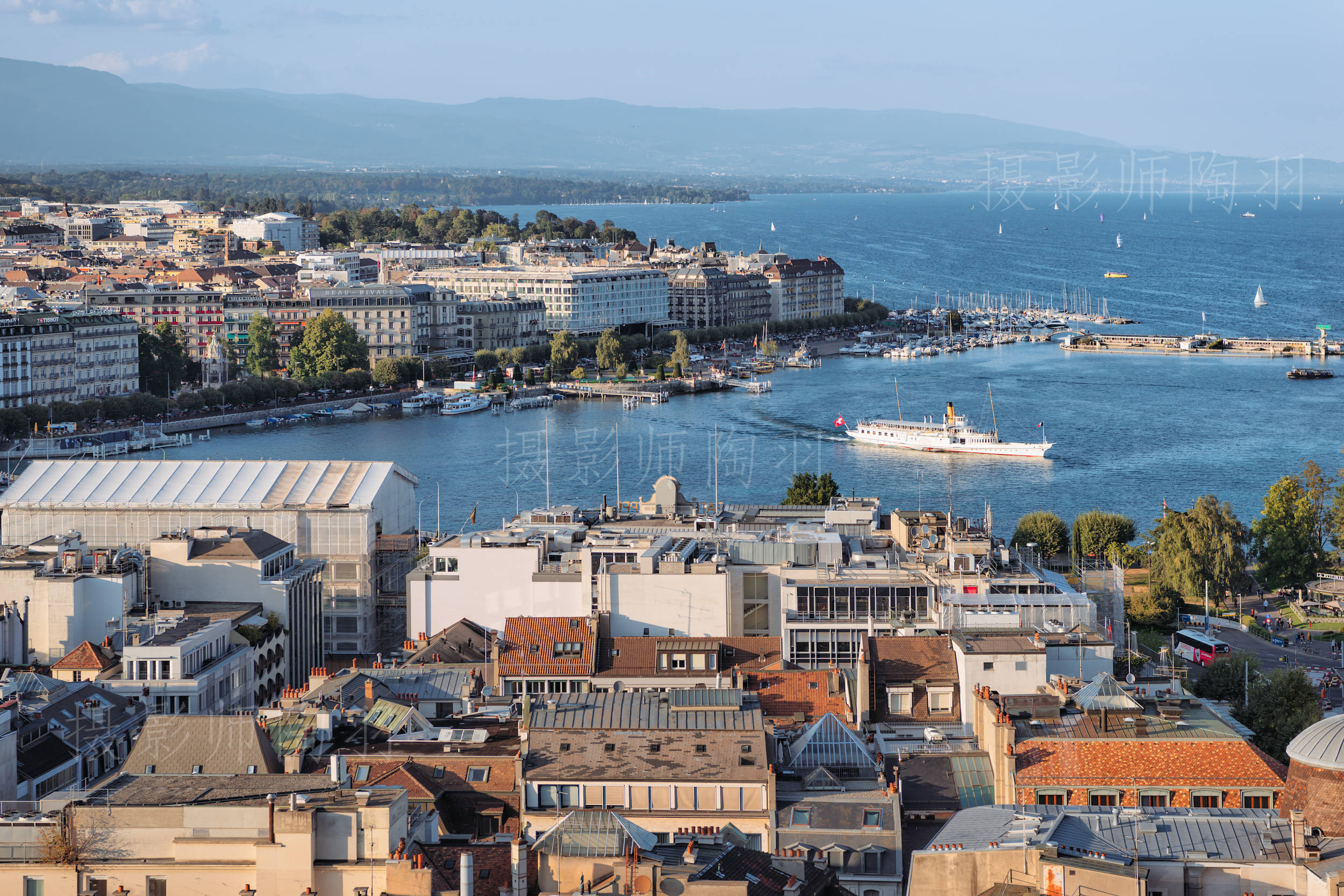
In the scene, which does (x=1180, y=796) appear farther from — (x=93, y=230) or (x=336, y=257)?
(x=93, y=230)

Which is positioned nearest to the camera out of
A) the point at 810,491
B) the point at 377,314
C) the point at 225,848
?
the point at 225,848

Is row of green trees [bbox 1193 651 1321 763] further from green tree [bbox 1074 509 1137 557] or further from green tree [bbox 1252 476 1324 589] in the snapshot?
green tree [bbox 1074 509 1137 557]

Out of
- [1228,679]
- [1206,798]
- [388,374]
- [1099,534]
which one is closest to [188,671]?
[1206,798]

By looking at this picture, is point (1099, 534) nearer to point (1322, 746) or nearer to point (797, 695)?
point (797, 695)

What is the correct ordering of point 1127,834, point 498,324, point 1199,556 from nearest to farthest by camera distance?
point 1127,834 < point 1199,556 < point 498,324

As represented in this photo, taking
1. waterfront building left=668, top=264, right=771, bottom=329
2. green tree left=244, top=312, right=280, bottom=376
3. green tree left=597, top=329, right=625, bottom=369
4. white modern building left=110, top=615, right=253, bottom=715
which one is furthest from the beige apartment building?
waterfront building left=668, top=264, right=771, bottom=329

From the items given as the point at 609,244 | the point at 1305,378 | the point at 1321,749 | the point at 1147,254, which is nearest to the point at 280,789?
the point at 1321,749
